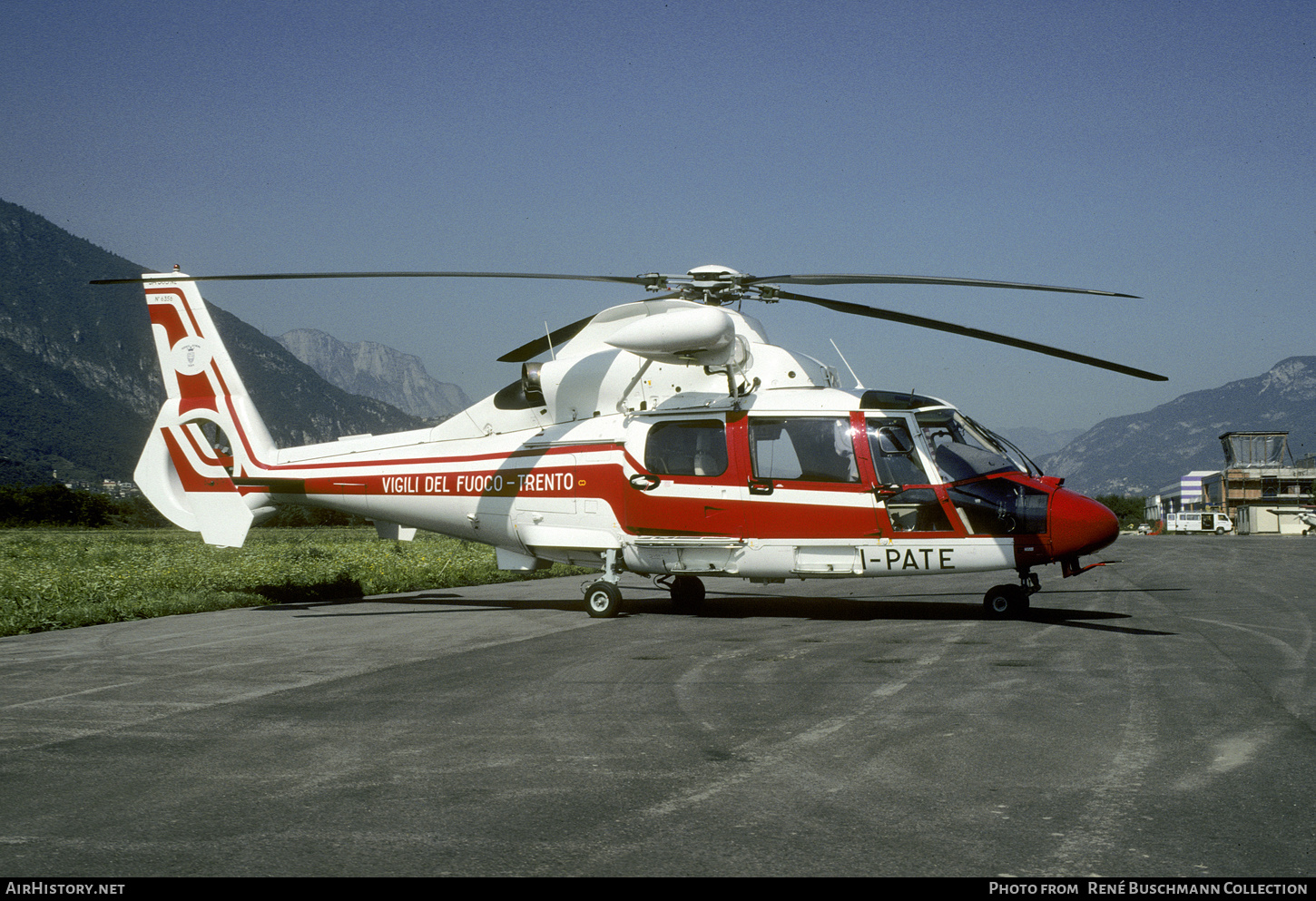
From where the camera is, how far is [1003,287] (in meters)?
11.1

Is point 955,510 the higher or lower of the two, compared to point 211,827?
higher

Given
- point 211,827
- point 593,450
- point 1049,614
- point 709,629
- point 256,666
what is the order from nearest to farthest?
point 211,827 → point 256,666 → point 709,629 → point 1049,614 → point 593,450

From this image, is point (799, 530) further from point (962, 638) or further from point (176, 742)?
point (176, 742)

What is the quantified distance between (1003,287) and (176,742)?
915 centimetres

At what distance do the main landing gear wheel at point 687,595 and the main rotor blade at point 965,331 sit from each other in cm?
471

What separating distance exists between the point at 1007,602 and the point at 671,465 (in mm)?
4822

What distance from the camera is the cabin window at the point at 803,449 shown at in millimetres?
13219

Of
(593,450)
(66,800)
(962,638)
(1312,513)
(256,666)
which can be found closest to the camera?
(66,800)

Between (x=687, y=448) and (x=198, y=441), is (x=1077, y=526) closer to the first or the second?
(x=687, y=448)

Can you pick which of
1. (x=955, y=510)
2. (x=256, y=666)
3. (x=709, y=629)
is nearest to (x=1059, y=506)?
(x=955, y=510)

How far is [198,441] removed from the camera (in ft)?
55.6

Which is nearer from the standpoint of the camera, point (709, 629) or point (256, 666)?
point (256, 666)

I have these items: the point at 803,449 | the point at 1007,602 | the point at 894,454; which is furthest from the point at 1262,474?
the point at 803,449

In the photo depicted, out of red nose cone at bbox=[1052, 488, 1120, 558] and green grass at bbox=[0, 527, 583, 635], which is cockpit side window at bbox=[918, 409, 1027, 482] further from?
green grass at bbox=[0, 527, 583, 635]
